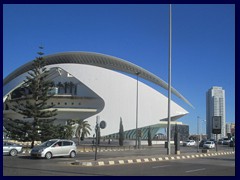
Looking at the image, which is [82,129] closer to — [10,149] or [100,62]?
[100,62]

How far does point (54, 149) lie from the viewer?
86.4 ft

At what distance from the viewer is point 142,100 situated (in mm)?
89062

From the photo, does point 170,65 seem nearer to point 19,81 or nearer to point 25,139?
point 25,139

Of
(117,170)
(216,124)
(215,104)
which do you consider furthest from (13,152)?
(215,104)

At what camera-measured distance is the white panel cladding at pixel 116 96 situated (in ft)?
281

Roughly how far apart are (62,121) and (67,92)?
7561 millimetres

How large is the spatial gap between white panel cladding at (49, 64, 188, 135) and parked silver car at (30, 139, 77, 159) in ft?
185

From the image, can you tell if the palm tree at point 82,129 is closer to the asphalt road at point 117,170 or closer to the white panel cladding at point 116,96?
the white panel cladding at point 116,96

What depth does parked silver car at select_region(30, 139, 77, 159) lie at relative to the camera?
2583cm

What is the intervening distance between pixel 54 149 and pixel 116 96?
60767mm

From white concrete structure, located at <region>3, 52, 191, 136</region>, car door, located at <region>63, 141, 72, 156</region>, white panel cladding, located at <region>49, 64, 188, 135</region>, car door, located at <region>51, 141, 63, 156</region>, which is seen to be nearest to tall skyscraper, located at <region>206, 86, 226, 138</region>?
white concrete structure, located at <region>3, 52, 191, 136</region>

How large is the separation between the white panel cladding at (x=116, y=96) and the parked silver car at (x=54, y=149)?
56.4 m

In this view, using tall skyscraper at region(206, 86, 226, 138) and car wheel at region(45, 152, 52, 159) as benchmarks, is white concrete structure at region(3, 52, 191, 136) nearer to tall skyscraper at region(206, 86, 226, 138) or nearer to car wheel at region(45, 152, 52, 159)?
tall skyscraper at region(206, 86, 226, 138)
